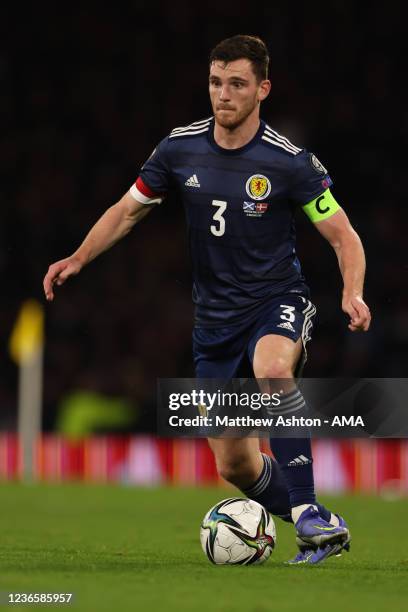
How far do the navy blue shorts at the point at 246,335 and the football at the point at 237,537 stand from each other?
0.63 meters

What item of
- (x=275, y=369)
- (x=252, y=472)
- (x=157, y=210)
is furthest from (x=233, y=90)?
(x=157, y=210)

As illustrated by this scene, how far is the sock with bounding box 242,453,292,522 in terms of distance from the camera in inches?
254

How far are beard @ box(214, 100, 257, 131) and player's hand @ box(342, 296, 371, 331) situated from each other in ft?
3.19

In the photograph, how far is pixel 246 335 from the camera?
617cm

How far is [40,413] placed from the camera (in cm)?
1828

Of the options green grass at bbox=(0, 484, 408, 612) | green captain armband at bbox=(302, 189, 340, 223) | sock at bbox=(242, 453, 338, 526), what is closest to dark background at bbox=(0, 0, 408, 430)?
green grass at bbox=(0, 484, 408, 612)

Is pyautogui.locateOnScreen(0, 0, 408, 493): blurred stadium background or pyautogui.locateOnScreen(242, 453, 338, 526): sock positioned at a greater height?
pyautogui.locateOnScreen(0, 0, 408, 493): blurred stadium background

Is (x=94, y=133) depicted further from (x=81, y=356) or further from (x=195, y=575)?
(x=195, y=575)

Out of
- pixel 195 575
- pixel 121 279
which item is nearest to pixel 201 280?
pixel 195 575

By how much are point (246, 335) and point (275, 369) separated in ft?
1.47

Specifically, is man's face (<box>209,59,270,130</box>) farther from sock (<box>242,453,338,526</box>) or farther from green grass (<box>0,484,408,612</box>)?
green grass (<box>0,484,408,612</box>)

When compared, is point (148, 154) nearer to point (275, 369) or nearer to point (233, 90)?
point (233, 90)

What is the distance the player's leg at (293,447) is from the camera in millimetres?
5762

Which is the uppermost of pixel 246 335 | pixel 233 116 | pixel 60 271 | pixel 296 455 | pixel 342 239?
pixel 233 116
